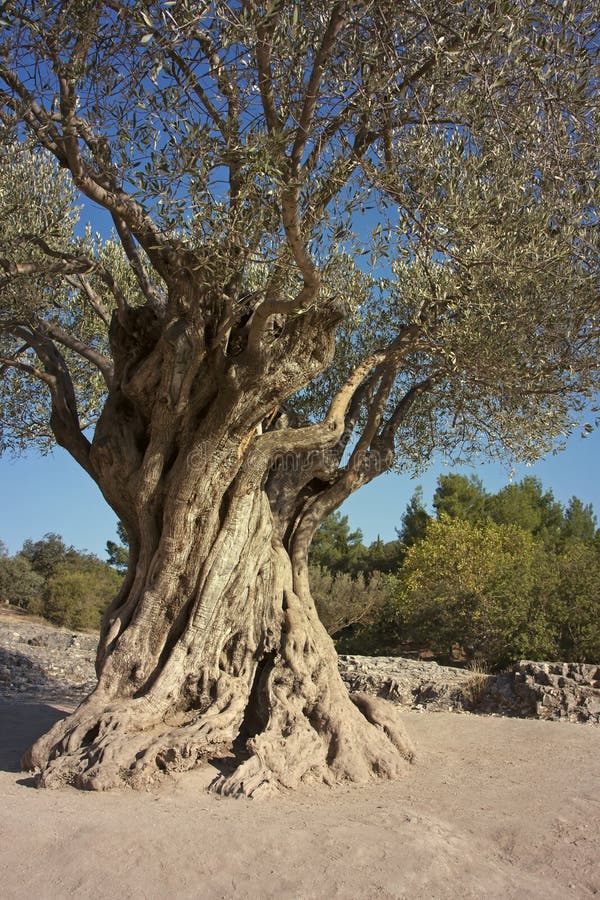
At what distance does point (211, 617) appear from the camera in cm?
775

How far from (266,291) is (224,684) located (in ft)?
13.6

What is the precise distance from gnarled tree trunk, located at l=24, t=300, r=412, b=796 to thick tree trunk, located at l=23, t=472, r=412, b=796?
0.02 meters

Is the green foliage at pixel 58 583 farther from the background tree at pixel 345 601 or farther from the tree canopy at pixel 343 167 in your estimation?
the tree canopy at pixel 343 167

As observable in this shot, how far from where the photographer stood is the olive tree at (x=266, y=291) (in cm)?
633

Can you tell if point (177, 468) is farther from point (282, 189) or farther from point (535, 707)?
point (535, 707)

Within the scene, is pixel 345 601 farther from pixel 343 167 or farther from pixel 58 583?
pixel 343 167

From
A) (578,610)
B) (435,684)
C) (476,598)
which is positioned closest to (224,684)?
(435,684)

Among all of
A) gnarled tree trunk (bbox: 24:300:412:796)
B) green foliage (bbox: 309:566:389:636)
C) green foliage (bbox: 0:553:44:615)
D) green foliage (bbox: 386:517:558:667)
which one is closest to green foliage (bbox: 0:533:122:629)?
green foliage (bbox: 0:553:44:615)

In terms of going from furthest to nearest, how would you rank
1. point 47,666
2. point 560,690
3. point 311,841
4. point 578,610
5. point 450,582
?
point 450,582
point 578,610
point 47,666
point 560,690
point 311,841

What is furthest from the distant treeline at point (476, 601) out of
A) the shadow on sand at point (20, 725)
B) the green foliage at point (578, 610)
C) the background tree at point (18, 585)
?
the background tree at point (18, 585)

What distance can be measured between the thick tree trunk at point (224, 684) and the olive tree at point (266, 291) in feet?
0.09

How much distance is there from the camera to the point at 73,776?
6.33 m

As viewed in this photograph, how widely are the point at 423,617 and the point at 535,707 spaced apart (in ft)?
33.7

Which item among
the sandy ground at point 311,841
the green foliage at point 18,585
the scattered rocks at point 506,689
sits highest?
the green foliage at point 18,585
